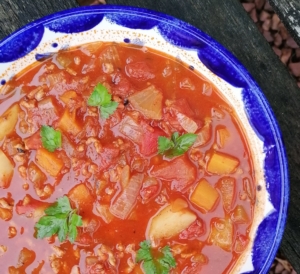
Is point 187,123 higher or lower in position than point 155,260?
higher

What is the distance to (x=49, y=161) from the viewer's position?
2682mm

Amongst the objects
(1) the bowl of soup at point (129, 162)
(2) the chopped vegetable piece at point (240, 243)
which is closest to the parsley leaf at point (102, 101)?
(1) the bowl of soup at point (129, 162)

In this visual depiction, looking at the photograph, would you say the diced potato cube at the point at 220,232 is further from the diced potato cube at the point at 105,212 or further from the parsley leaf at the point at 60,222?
the parsley leaf at the point at 60,222

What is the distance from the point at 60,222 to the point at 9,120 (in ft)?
2.02

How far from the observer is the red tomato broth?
2.69m

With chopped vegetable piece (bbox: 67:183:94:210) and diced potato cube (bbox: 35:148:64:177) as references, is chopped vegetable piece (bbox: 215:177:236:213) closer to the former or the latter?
chopped vegetable piece (bbox: 67:183:94:210)

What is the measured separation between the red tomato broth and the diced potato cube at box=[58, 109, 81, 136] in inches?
0.7

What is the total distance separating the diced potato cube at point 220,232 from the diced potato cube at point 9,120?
1199 mm

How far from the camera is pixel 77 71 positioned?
2719 mm

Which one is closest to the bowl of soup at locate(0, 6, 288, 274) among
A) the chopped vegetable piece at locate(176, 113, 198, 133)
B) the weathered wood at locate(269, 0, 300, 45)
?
the chopped vegetable piece at locate(176, 113, 198, 133)

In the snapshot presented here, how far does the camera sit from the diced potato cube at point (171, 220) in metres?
2.69

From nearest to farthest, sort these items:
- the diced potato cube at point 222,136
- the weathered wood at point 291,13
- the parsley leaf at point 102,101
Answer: the parsley leaf at point 102,101 → the diced potato cube at point 222,136 → the weathered wood at point 291,13

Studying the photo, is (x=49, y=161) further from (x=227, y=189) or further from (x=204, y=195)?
(x=227, y=189)

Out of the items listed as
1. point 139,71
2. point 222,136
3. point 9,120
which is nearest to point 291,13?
point 222,136
